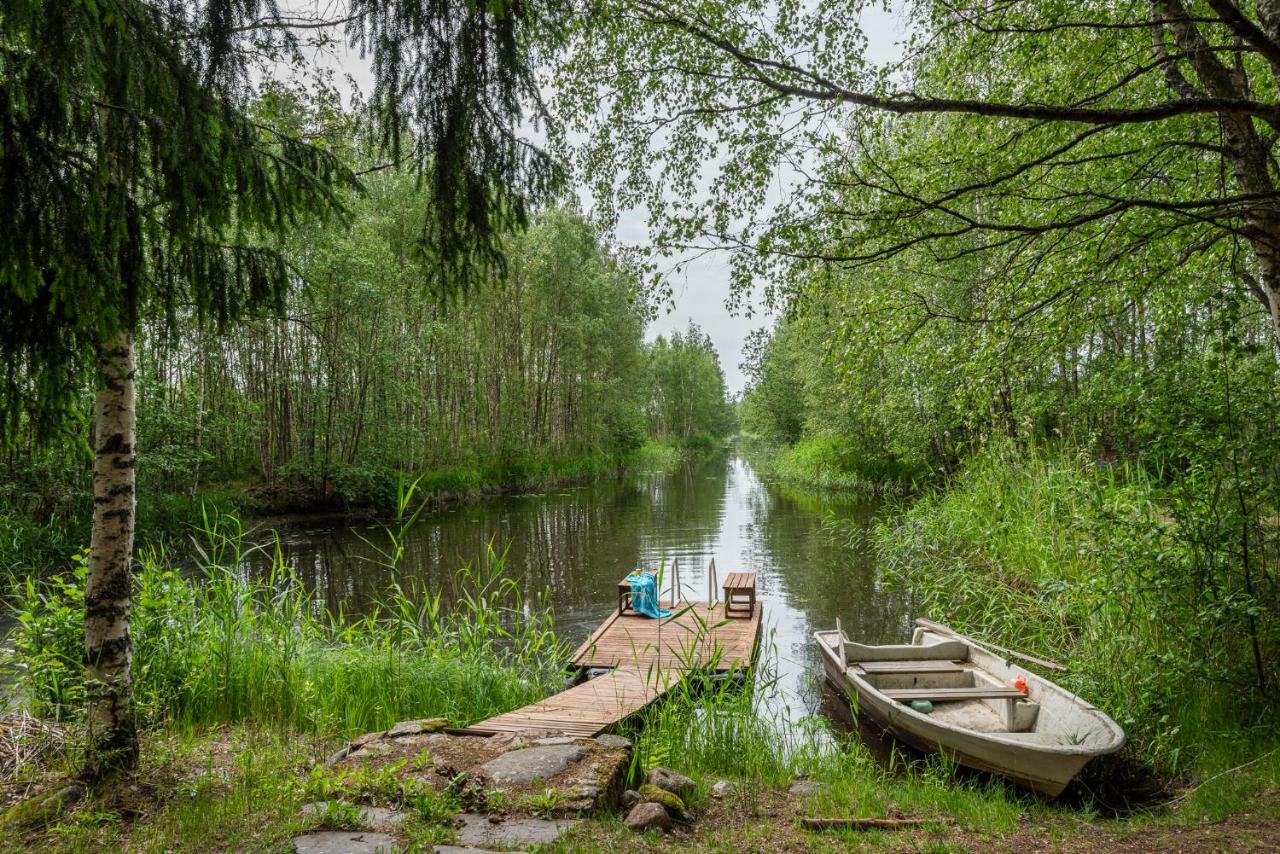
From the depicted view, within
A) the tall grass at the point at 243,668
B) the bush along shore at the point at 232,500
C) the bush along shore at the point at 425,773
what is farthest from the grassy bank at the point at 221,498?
the bush along shore at the point at 425,773

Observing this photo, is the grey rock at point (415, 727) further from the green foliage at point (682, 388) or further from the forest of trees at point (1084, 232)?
the green foliage at point (682, 388)

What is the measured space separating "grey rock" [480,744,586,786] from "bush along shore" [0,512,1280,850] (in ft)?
0.06

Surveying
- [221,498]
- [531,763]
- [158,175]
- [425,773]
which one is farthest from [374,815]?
[221,498]

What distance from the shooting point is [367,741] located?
4312 millimetres

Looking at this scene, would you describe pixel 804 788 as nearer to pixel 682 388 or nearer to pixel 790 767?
Answer: pixel 790 767

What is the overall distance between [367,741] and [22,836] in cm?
162

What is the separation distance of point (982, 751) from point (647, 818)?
135 inches

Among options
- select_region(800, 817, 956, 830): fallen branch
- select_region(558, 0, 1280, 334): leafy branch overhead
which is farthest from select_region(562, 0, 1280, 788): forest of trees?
select_region(800, 817, 956, 830): fallen branch

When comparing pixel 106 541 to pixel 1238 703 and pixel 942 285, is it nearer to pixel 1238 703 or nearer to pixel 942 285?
pixel 1238 703

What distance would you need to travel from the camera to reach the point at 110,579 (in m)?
3.55

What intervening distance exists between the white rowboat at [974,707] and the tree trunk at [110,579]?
17.0ft

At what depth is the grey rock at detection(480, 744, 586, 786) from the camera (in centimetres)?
378

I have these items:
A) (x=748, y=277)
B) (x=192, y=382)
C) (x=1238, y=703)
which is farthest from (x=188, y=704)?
(x=192, y=382)

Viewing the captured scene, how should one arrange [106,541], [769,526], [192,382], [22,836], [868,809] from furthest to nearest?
[769,526], [192,382], [868,809], [106,541], [22,836]
